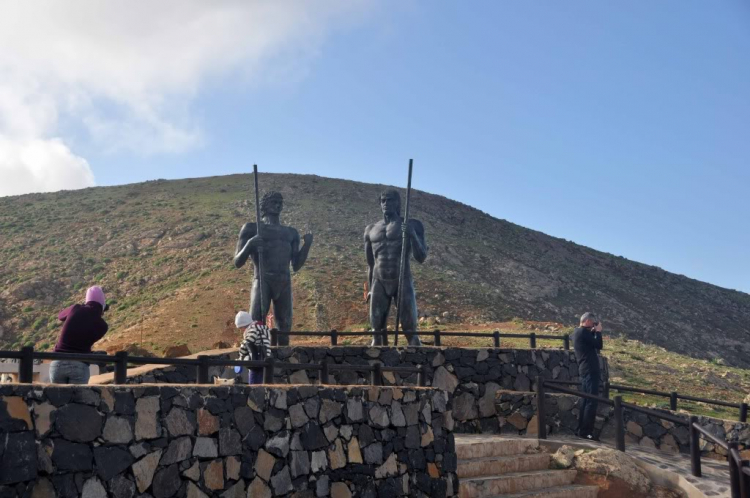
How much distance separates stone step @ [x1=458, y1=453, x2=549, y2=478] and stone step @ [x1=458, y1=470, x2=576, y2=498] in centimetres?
13

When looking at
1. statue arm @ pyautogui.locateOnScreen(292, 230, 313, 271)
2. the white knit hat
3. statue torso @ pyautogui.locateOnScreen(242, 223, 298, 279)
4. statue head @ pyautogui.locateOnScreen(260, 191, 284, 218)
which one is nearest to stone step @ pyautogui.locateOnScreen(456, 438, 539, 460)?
Result: the white knit hat

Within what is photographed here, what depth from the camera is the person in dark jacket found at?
12.5m

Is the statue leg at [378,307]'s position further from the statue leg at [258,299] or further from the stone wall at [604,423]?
the stone wall at [604,423]

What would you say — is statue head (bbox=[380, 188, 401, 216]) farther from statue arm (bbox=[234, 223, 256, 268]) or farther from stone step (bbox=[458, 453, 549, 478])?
stone step (bbox=[458, 453, 549, 478])

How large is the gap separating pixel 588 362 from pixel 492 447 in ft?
7.58

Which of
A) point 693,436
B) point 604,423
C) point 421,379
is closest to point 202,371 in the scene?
point 421,379

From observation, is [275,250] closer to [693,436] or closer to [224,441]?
[693,436]

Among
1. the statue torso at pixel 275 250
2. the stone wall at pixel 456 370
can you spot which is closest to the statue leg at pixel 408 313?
the stone wall at pixel 456 370

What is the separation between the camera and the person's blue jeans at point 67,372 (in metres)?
7.06

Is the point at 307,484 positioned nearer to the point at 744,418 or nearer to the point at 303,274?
the point at 744,418

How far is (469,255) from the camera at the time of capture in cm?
5653

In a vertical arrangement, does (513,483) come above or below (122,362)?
below

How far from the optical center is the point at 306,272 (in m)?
44.0

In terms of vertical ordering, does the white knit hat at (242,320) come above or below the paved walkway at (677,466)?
above
